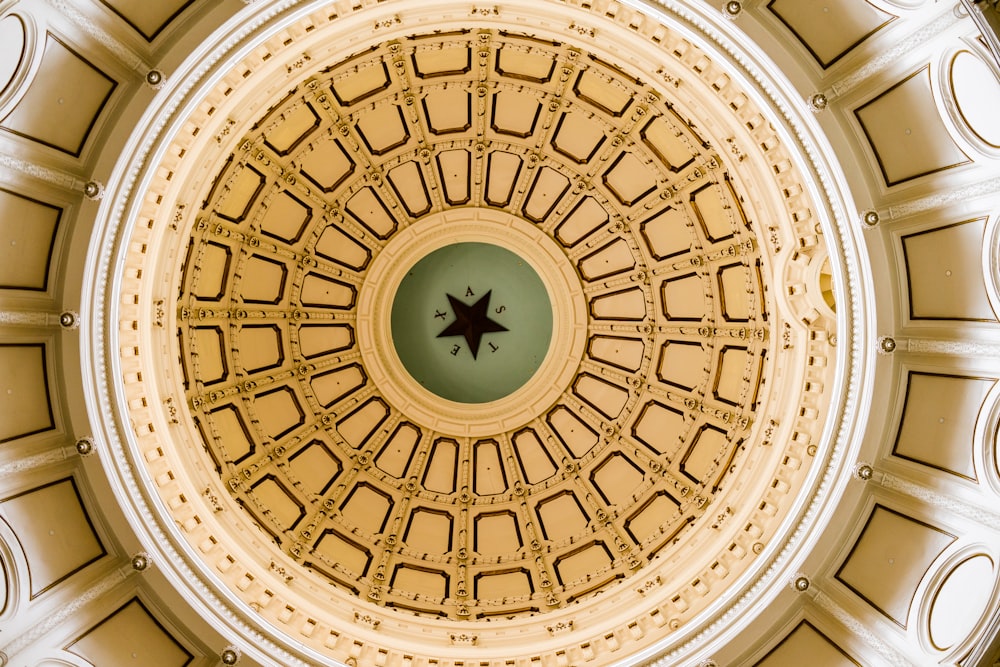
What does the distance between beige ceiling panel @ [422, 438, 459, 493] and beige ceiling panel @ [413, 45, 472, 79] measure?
10355 millimetres

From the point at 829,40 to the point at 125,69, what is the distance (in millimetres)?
11899

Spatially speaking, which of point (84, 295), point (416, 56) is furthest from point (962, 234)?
point (84, 295)

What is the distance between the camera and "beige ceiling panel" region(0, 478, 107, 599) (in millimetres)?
12555

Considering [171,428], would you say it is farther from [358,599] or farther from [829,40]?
[829,40]

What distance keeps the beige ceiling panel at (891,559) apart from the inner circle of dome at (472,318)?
10151mm

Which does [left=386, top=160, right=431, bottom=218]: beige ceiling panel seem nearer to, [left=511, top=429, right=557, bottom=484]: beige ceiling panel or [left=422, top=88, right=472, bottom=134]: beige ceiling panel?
[left=422, top=88, right=472, bottom=134]: beige ceiling panel

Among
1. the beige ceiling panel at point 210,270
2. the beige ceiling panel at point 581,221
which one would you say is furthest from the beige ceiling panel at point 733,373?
the beige ceiling panel at point 210,270

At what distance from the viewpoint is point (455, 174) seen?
66.0 ft

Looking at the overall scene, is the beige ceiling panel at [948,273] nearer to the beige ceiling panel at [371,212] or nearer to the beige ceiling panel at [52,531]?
the beige ceiling panel at [371,212]

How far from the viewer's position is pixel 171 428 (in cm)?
1547

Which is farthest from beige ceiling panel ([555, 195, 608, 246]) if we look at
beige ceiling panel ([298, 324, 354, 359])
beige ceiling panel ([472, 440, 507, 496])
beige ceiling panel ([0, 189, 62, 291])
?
beige ceiling panel ([0, 189, 62, 291])

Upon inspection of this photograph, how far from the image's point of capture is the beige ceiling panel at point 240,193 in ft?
54.4

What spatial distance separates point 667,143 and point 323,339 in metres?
10.8

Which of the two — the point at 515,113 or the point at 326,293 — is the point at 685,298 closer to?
the point at 515,113
